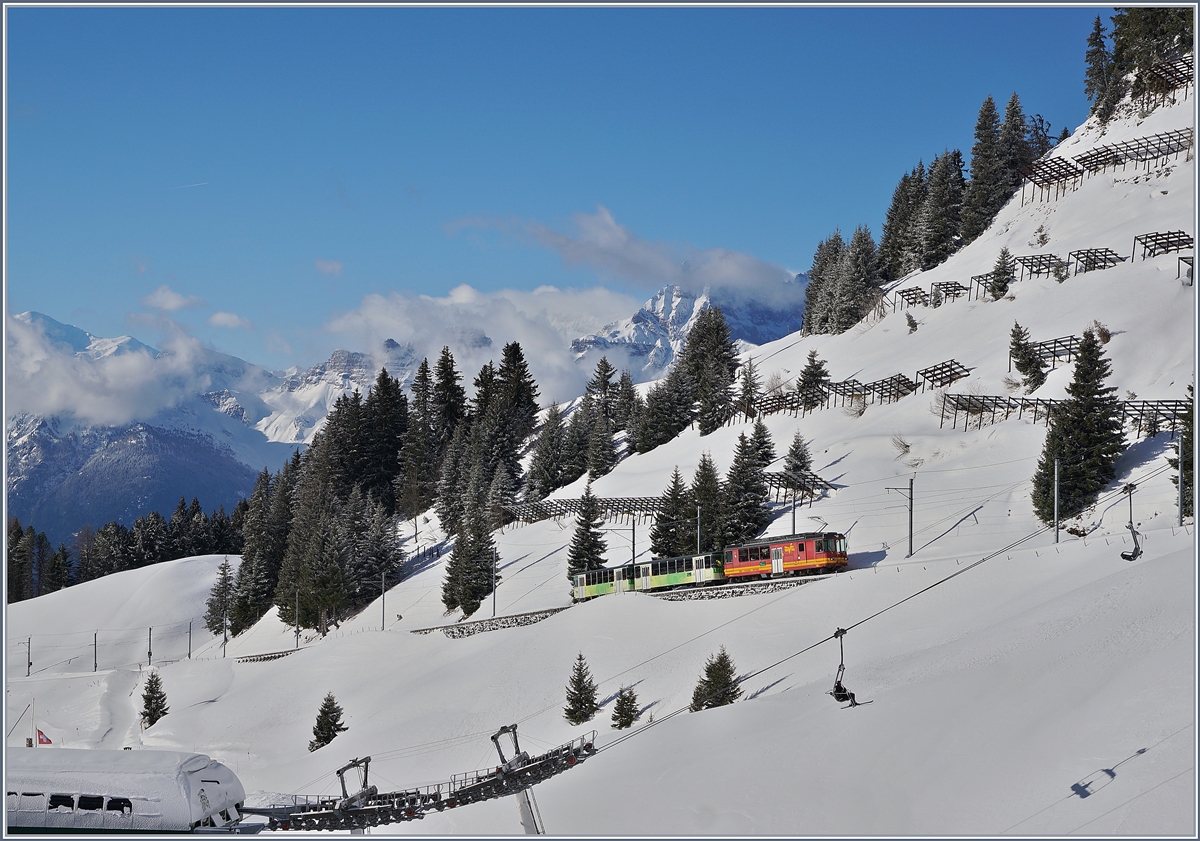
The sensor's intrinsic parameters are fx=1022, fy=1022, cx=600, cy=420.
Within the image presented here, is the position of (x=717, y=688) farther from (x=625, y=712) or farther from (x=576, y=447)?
(x=576, y=447)

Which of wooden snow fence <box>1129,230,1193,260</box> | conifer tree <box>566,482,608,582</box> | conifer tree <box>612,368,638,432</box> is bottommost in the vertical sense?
conifer tree <box>566,482,608,582</box>

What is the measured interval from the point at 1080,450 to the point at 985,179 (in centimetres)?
7094

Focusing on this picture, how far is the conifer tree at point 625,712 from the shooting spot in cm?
4275

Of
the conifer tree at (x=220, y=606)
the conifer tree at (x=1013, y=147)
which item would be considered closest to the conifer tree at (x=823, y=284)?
the conifer tree at (x=1013, y=147)

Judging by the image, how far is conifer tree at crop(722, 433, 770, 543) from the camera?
68.6 m

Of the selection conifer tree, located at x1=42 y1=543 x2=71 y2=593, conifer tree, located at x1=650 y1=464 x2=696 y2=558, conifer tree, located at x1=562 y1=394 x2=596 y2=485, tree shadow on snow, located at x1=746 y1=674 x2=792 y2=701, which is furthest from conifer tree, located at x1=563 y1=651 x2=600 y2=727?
conifer tree, located at x1=42 y1=543 x2=71 y2=593

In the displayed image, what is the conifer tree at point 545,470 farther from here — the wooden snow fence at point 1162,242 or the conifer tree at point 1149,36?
the conifer tree at point 1149,36

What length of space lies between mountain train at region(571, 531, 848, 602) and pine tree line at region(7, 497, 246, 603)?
9180cm

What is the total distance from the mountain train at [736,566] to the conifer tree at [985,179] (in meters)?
70.1

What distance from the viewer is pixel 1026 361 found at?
78.2m

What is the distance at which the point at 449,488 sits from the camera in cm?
10644

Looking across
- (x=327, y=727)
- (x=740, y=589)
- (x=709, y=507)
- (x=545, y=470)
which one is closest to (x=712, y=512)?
(x=709, y=507)

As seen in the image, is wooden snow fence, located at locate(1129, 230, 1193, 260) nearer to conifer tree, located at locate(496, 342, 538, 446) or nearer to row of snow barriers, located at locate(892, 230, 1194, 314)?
row of snow barriers, located at locate(892, 230, 1194, 314)

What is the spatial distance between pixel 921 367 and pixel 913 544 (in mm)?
30642
